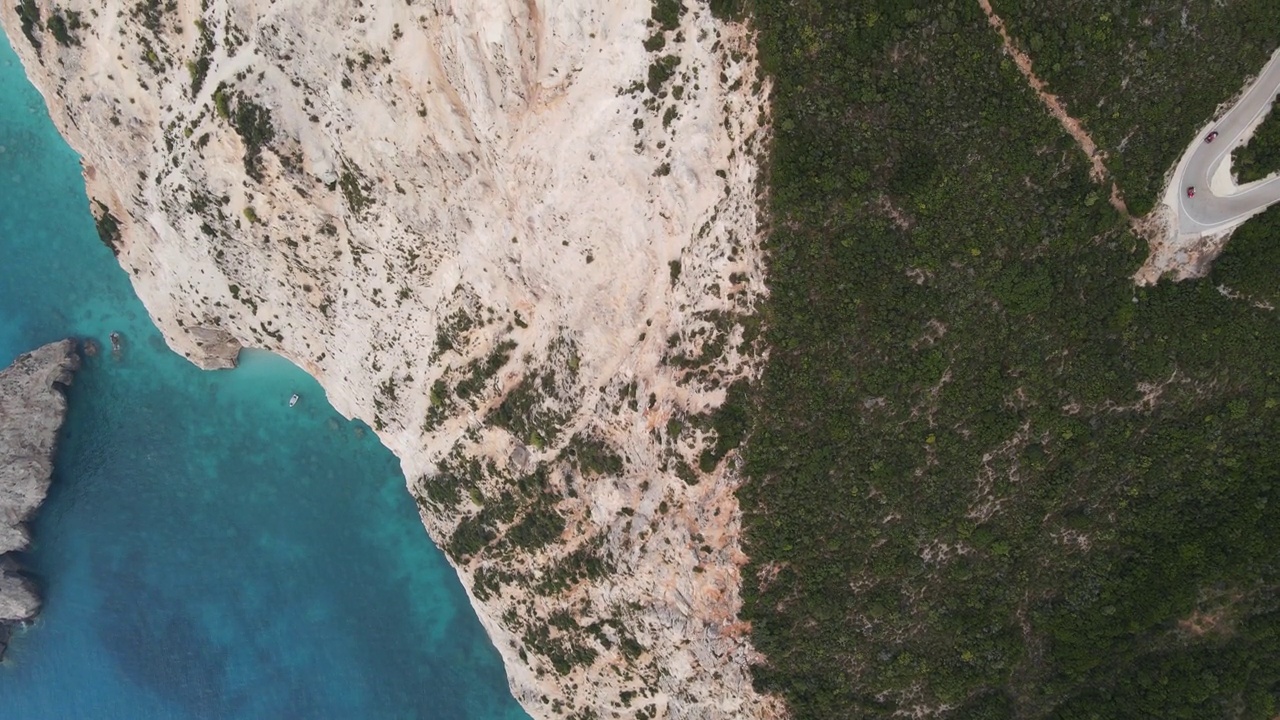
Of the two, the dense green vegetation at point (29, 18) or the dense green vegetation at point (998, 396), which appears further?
the dense green vegetation at point (29, 18)

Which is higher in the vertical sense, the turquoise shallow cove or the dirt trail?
the dirt trail

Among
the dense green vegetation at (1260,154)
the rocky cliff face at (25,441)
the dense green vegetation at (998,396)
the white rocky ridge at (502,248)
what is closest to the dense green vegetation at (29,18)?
the white rocky ridge at (502,248)

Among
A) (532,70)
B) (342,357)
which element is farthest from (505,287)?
(342,357)

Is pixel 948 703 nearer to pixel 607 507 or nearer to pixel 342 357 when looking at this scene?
pixel 607 507

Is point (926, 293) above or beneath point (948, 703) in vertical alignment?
above

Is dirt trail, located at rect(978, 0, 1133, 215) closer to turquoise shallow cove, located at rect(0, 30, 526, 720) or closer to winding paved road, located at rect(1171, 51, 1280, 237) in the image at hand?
winding paved road, located at rect(1171, 51, 1280, 237)

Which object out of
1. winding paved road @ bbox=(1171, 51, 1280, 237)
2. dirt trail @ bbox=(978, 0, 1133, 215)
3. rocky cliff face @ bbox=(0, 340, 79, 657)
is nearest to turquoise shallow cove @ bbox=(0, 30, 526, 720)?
rocky cliff face @ bbox=(0, 340, 79, 657)

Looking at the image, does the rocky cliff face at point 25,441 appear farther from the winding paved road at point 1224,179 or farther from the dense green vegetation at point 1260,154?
the dense green vegetation at point 1260,154
